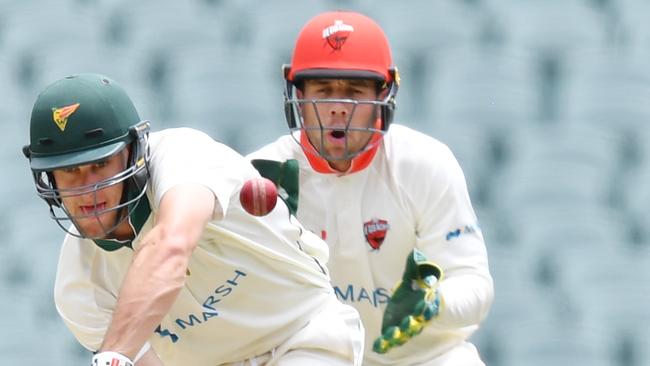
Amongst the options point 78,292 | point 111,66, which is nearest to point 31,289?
point 111,66

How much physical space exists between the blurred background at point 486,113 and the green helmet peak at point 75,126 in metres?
1.82

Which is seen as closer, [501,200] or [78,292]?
[78,292]

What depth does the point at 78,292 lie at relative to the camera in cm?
281

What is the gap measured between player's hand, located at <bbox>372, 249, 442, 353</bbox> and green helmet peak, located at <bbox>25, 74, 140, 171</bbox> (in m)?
0.74

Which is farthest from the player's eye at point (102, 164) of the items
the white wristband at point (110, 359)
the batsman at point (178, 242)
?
the white wristband at point (110, 359)

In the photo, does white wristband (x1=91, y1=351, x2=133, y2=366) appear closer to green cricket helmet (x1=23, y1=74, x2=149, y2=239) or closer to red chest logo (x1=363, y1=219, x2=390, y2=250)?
green cricket helmet (x1=23, y1=74, x2=149, y2=239)

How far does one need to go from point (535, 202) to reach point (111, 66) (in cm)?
147

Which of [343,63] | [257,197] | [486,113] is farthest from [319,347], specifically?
[486,113]

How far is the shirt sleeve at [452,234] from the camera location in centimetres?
330

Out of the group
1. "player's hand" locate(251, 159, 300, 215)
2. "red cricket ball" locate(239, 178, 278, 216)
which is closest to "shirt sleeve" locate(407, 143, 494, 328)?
"player's hand" locate(251, 159, 300, 215)

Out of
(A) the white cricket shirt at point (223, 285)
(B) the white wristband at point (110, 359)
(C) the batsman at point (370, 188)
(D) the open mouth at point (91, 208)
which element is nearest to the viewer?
(B) the white wristband at point (110, 359)

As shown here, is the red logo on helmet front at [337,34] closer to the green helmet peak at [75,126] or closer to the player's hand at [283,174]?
the player's hand at [283,174]

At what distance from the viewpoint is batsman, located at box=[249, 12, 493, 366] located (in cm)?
336

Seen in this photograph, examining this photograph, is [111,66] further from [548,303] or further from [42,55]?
[548,303]
